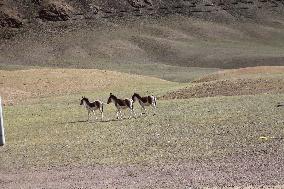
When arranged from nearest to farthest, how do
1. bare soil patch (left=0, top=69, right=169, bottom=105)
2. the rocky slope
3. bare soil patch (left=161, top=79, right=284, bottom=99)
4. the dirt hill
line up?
1. bare soil patch (left=161, top=79, right=284, bottom=99)
2. bare soil patch (left=0, top=69, right=169, bottom=105)
3. the dirt hill
4. the rocky slope

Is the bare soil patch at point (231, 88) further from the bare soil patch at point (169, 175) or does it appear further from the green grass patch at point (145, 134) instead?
the bare soil patch at point (169, 175)

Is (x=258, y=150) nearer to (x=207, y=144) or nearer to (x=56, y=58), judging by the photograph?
(x=207, y=144)

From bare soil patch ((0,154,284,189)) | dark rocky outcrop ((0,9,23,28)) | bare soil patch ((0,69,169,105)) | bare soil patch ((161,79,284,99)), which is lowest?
bare soil patch ((0,69,169,105))

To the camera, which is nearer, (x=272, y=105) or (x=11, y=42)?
(x=272, y=105)

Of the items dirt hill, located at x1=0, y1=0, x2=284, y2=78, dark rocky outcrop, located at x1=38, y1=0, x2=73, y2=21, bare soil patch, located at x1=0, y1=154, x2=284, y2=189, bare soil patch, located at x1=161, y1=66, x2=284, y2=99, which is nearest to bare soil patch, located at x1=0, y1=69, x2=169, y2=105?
bare soil patch, located at x1=161, y1=66, x2=284, y2=99

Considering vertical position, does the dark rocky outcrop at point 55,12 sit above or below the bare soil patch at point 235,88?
above

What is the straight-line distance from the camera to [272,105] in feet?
97.2

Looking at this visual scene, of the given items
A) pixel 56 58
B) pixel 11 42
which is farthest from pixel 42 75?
pixel 11 42

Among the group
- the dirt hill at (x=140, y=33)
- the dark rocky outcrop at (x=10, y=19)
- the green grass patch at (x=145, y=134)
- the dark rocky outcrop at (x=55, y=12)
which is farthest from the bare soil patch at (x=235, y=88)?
the dark rocky outcrop at (x=55, y=12)

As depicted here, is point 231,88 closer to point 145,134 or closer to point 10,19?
point 145,134

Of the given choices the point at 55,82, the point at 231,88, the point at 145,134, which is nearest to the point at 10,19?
the point at 55,82

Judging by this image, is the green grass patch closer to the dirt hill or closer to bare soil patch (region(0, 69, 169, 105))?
bare soil patch (region(0, 69, 169, 105))

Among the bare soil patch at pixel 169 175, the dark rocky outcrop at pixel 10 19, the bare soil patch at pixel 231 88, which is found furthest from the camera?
the dark rocky outcrop at pixel 10 19

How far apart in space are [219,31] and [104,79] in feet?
179
